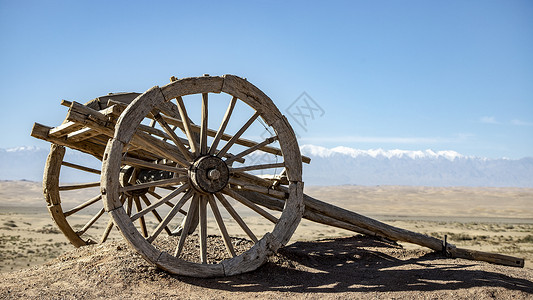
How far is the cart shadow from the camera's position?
18.4ft

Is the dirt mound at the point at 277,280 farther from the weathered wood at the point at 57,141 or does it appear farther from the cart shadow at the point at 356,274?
the weathered wood at the point at 57,141

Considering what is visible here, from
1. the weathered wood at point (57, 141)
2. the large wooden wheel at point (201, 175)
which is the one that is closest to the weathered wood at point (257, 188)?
the large wooden wheel at point (201, 175)

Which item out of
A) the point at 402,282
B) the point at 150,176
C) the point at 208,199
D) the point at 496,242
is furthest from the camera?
the point at 496,242

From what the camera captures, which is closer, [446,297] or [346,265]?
[446,297]

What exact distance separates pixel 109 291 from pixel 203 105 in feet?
8.26

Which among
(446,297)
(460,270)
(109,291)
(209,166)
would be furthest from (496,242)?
(109,291)

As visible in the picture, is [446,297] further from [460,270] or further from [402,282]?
[460,270]

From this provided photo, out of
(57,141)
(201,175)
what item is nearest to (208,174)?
(201,175)

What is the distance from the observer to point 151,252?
17.6 feet

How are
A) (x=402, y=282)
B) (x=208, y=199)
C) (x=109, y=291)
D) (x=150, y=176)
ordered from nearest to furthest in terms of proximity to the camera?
(x=109, y=291) < (x=402, y=282) < (x=208, y=199) < (x=150, y=176)

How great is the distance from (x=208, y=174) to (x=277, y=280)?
5.33 feet

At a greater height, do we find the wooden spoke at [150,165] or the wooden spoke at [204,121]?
the wooden spoke at [204,121]

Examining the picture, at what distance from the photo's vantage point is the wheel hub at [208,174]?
234 inches

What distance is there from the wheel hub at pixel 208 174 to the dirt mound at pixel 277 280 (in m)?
1.15
